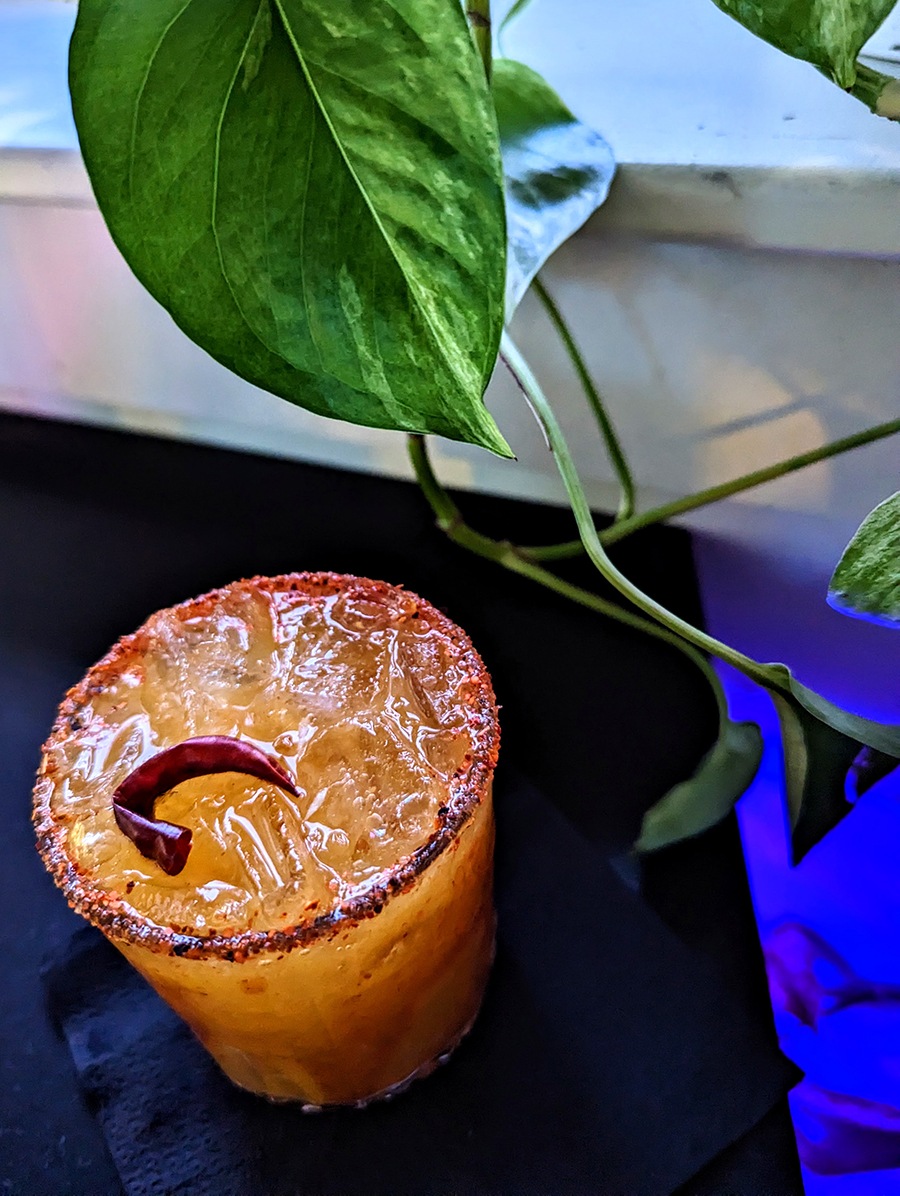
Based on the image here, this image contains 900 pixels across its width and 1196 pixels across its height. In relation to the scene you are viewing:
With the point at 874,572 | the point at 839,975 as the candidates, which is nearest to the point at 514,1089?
the point at 839,975

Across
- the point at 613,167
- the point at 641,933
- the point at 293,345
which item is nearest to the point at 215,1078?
the point at 641,933

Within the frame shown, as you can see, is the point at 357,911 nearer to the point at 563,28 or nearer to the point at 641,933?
the point at 641,933

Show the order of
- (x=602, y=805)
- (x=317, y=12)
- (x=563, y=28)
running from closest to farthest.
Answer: (x=317, y=12)
(x=602, y=805)
(x=563, y=28)

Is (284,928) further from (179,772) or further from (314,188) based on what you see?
(314,188)

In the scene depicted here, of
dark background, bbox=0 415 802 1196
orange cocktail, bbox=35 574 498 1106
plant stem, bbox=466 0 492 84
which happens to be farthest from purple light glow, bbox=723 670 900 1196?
plant stem, bbox=466 0 492 84

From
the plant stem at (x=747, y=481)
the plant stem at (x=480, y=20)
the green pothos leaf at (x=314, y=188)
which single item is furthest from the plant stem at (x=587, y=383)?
the green pothos leaf at (x=314, y=188)

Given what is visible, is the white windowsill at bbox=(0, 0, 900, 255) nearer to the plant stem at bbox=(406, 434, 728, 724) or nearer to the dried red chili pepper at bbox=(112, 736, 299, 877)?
the plant stem at bbox=(406, 434, 728, 724)
